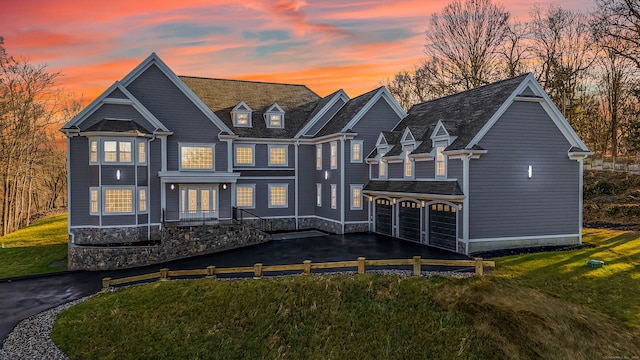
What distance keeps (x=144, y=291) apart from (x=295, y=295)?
21.3 ft

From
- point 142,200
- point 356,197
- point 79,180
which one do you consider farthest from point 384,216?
point 79,180

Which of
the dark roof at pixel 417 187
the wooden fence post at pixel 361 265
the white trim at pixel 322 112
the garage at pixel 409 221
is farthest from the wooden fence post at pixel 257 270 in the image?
the white trim at pixel 322 112

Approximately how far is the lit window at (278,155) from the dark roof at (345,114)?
3.03 metres

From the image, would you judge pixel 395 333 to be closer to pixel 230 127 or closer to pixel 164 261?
pixel 164 261

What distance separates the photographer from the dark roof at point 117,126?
2359cm

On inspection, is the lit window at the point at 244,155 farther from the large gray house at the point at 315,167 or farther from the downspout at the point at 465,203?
the downspout at the point at 465,203

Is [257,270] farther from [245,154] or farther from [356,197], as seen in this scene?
[245,154]

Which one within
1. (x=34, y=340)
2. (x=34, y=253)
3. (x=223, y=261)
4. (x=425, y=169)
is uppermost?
(x=425, y=169)

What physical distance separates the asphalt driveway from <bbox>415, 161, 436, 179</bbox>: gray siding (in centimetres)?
410

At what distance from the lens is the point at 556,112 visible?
21672 mm

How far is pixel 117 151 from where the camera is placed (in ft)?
78.9

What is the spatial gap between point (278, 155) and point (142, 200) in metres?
10.6

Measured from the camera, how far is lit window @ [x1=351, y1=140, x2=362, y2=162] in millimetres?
28747

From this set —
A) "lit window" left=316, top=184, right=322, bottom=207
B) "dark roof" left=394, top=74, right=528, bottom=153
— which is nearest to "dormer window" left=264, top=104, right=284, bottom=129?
"lit window" left=316, top=184, right=322, bottom=207
